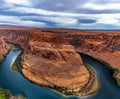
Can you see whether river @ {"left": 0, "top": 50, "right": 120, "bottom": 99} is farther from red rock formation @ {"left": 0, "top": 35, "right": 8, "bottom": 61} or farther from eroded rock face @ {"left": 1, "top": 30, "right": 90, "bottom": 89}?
red rock formation @ {"left": 0, "top": 35, "right": 8, "bottom": 61}

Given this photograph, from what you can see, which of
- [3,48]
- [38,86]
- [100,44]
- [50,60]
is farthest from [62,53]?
[3,48]

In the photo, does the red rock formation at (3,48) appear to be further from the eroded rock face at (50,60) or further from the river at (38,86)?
the river at (38,86)

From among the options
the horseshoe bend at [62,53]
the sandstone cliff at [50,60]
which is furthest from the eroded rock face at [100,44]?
the sandstone cliff at [50,60]

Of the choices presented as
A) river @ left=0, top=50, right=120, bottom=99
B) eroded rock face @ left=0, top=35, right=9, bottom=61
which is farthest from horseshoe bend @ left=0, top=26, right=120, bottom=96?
river @ left=0, top=50, right=120, bottom=99

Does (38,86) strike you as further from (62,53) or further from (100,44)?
(100,44)

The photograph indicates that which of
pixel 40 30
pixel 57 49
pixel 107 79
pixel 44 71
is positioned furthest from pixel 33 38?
pixel 107 79
